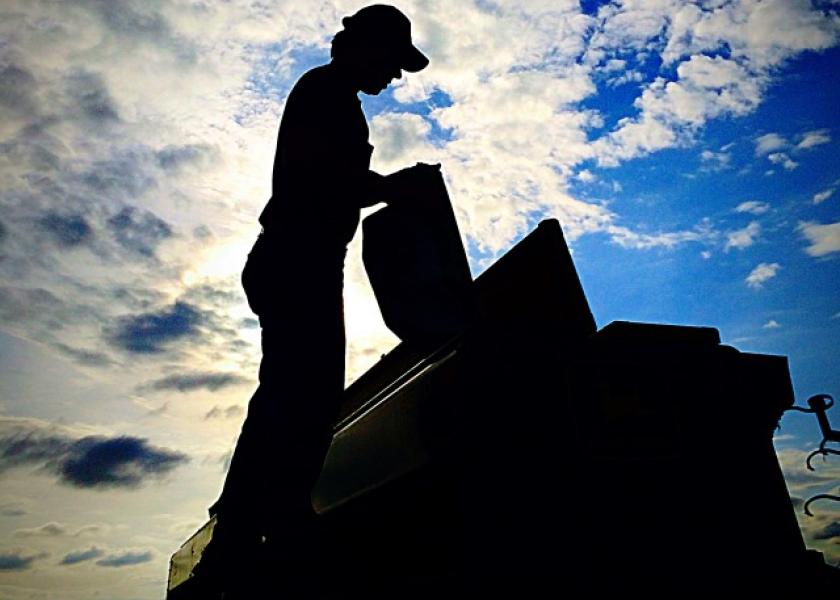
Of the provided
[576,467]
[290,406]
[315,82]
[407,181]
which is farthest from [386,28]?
[576,467]

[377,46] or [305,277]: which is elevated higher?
[377,46]

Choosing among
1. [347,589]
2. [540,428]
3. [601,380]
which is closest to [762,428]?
[601,380]

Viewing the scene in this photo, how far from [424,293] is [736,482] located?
117 cm

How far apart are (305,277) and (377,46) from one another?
3.10 feet

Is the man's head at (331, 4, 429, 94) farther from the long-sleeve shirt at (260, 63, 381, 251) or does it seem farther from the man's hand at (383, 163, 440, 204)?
the man's hand at (383, 163, 440, 204)

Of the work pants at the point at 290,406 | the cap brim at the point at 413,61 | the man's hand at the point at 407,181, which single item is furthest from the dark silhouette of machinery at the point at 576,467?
the cap brim at the point at 413,61

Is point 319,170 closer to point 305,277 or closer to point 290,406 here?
point 305,277

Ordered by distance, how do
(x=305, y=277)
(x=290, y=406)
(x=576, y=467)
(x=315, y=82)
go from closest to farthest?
1. (x=576, y=467)
2. (x=290, y=406)
3. (x=305, y=277)
4. (x=315, y=82)

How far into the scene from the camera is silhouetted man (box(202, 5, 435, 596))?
6.48 ft

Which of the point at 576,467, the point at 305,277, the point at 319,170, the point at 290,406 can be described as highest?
the point at 319,170

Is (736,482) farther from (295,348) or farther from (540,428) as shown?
(295,348)

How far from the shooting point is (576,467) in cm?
169

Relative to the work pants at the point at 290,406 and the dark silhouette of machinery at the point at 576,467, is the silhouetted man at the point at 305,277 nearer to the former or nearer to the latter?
the work pants at the point at 290,406

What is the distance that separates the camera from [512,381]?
1.75m
